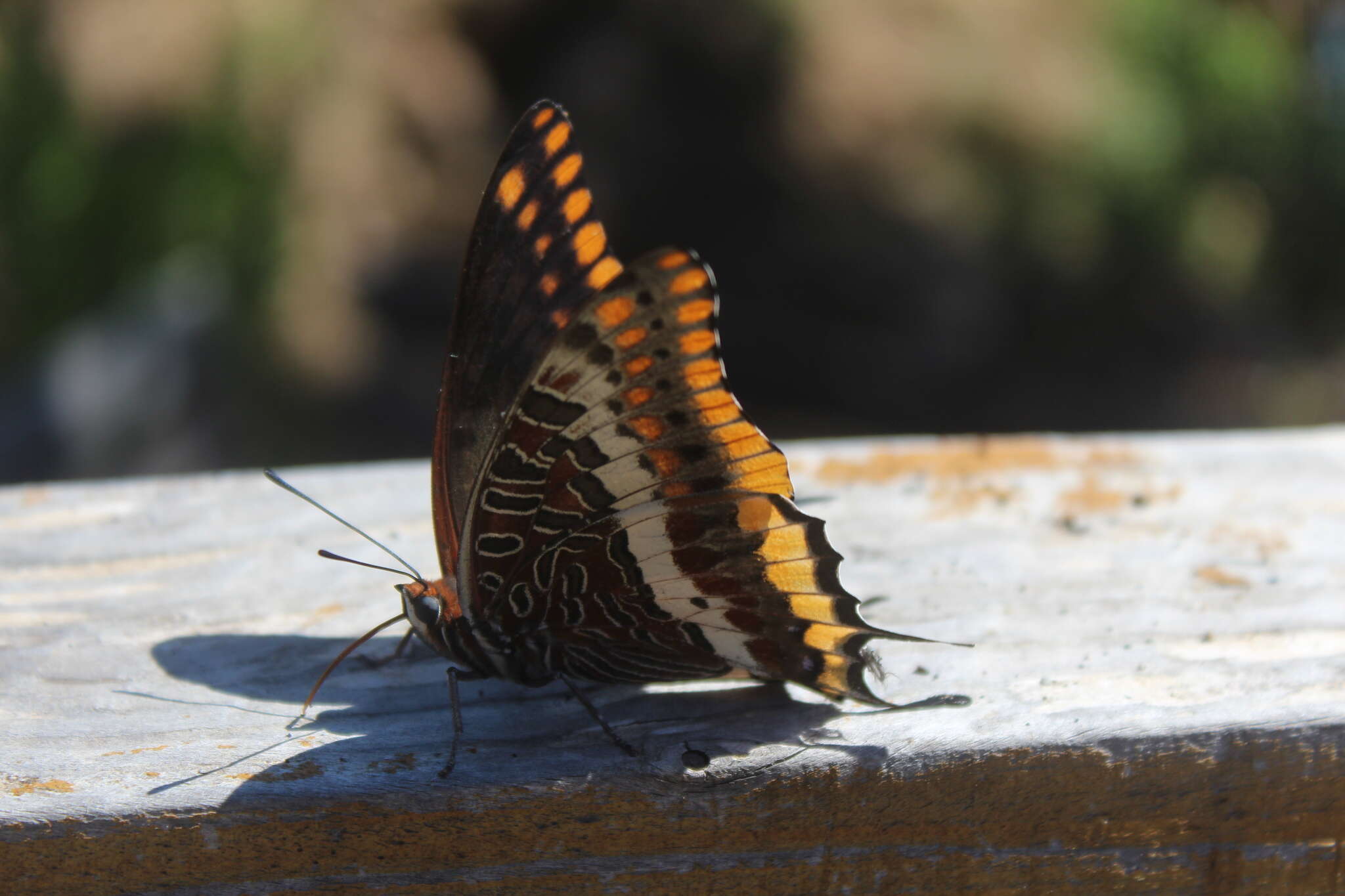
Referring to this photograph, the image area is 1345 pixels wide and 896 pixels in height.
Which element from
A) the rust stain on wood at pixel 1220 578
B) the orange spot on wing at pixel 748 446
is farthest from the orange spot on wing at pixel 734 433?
the rust stain on wood at pixel 1220 578

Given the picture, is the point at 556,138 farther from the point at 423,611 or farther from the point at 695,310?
the point at 423,611

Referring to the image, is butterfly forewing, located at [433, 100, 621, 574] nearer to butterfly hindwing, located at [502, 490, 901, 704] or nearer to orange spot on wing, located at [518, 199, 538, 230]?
orange spot on wing, located at [518, 199, 538, 230]

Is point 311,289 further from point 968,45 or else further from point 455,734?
point 455,734

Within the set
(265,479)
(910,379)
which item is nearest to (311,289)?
(910,379)

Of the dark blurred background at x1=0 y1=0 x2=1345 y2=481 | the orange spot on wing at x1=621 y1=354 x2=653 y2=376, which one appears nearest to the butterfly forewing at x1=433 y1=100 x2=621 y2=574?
the orange spot on wing at x1=621 y1=354 x2=653 y2=376

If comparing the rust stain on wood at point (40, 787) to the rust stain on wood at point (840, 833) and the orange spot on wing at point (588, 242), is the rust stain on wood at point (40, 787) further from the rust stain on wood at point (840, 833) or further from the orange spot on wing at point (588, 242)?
the orange spot on wing at point (588, 242)

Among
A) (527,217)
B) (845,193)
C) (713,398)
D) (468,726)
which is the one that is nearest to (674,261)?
(713,398)

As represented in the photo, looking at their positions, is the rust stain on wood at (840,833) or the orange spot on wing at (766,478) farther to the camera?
the orange spot on wing at (766,478)
